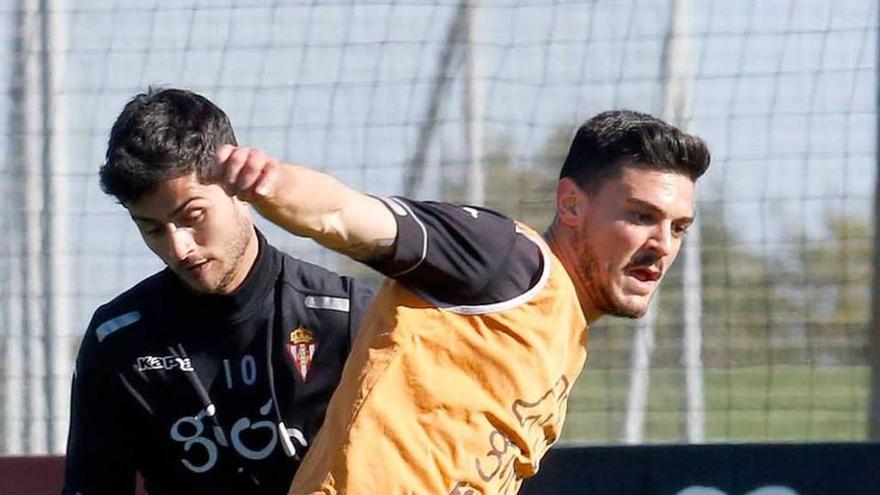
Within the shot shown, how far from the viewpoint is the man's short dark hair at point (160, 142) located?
3857 millimetres

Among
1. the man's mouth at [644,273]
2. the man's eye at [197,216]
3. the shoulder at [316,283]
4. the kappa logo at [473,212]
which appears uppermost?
the kappa logo at [473,212]

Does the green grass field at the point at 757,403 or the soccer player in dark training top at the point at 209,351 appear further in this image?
the green grass field at the point at 757,403

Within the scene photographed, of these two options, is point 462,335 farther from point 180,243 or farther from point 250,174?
point 180,243

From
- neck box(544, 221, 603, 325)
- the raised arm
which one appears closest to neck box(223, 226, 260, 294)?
neck box(544, 221, 603, 325)

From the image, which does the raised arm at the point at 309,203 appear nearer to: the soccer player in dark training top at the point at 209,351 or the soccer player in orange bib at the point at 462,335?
the soccer player in orange bib at the point at 462,335

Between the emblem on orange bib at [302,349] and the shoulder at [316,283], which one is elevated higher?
the shoulder at [316,283]

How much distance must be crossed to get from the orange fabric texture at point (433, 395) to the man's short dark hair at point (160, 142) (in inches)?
25.6

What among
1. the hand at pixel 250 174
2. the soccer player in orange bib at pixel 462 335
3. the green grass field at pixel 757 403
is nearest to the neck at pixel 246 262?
the soccer player in orange bib at pixel 462 335

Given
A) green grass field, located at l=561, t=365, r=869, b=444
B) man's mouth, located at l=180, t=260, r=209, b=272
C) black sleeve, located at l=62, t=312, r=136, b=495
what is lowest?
green grass field, located at l=561, t=365, r=869, b=444

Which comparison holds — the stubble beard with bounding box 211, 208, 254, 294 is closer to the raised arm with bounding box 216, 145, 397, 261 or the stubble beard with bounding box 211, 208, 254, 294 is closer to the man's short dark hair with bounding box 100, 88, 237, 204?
Result: the man's short dark hair with bounding box 100, 88, 237, 204

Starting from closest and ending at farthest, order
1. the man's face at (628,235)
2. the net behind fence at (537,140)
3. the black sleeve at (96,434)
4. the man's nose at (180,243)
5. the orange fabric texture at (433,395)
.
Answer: the orange fabric texture at (433,395) < the man's face at (628,235) < the man's nose at (180,243) < the black sleeve at (96,434) < the net behind fence at (537,140)

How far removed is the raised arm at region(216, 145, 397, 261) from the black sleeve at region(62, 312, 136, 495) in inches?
41.1

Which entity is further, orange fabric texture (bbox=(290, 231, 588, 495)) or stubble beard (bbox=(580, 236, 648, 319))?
stubble beard (bbox=(580, 236, 648, 319))

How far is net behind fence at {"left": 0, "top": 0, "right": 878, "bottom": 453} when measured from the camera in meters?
5.54
